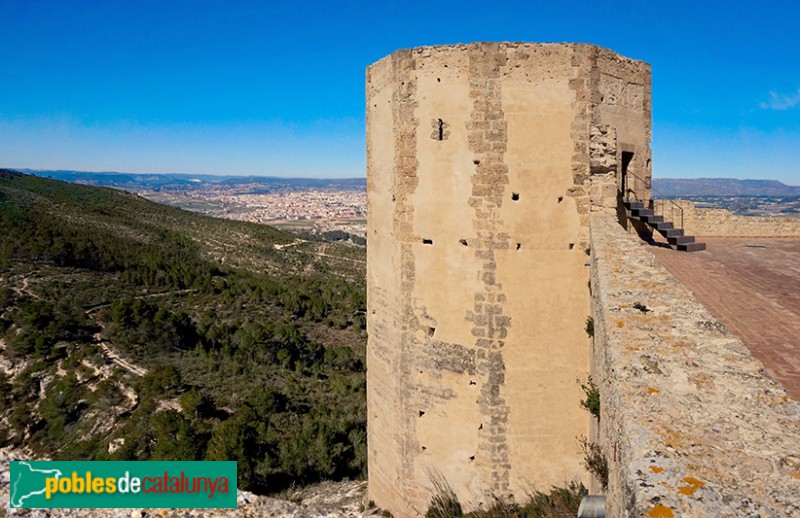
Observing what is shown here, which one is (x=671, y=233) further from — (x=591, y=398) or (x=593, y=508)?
(x=593, y=508)

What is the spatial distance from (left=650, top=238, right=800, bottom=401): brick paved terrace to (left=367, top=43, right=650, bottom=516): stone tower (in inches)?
70.1

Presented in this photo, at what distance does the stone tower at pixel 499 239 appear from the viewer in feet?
24.2

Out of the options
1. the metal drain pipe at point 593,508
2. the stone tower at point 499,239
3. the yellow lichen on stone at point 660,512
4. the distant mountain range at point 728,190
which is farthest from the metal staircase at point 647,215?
the distant mountain range at point 728,190

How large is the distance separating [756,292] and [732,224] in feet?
26.1

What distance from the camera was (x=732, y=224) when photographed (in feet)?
45.9

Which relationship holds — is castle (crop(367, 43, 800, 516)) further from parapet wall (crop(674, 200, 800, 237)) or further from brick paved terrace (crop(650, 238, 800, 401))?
parapet wall (crop(674, 200, 800, 237))

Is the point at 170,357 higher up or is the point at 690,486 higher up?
the point at 690,486

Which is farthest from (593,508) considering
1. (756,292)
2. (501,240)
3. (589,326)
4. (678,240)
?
(678,240)

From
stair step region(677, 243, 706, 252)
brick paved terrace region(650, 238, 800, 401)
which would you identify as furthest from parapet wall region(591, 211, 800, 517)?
stair step region(677, 243, 706, 252)

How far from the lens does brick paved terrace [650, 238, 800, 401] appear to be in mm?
4891

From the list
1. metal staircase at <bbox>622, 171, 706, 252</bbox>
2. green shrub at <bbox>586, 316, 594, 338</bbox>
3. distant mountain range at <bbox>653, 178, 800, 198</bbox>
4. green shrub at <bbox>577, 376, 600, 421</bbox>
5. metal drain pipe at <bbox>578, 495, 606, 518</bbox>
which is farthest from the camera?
distant mountain range at <bbox>653, 178, 800, 198</bbox>

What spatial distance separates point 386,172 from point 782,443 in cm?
652

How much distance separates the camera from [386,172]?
27.2 feet

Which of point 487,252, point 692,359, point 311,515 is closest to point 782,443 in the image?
point 692,359
